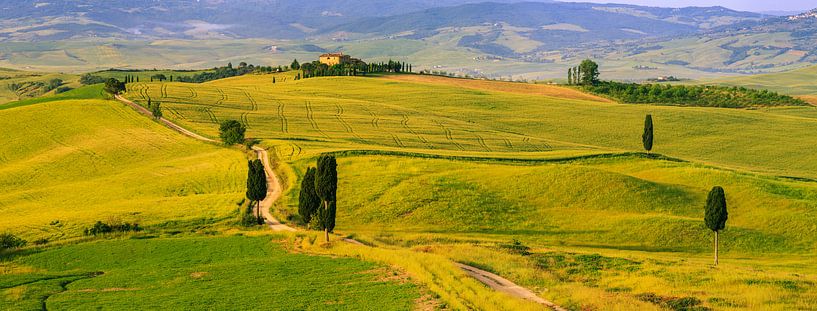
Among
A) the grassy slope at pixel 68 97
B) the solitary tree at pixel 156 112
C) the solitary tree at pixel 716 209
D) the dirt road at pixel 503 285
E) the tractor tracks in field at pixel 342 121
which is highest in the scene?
the grassy slope at pixel 68 97

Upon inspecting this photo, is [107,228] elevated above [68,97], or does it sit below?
below

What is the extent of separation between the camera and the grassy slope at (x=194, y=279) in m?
37.3

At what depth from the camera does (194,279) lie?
42.7 meters

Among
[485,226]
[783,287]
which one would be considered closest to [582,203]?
[485,226]

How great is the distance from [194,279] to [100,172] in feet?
165

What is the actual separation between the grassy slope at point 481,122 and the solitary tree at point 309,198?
3296 cm

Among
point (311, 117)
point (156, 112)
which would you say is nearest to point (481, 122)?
point (311, 117)

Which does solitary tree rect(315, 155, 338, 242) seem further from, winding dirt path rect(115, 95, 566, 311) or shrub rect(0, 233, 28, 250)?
shrub rect(0, 233, 28, 250)

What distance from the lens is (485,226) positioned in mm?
63531

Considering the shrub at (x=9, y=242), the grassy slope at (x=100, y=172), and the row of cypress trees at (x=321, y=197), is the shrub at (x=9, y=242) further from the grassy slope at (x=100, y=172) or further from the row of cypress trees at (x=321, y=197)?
the row of cypress trees at (x=321, y=197)

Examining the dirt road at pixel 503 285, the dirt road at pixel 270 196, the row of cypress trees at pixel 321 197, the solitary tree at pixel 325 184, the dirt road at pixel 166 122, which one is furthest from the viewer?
the dirt road at pixel 166 122

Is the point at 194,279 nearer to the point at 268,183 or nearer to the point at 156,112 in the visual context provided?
the point at 268,183

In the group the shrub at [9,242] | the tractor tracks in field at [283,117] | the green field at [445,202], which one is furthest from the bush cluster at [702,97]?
the shrub at [9,242]

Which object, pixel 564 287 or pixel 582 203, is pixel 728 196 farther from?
pixel 564 287
